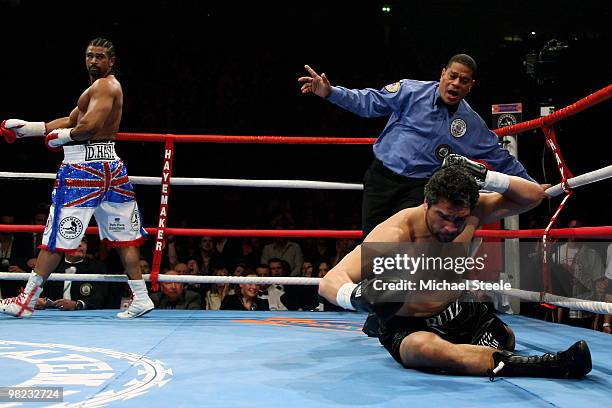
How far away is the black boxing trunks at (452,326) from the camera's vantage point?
1.94 metres

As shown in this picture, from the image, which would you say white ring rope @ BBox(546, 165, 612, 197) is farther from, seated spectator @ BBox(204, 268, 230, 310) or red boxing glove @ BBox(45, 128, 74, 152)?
seated spectator @ BBox(204, 268, 230, 310)

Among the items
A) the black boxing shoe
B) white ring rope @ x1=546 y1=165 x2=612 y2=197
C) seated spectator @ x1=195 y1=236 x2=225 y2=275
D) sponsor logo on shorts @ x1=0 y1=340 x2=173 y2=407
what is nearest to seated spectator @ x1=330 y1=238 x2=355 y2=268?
seated spectator @ x1=195 y1=236 x2=225 y2=275

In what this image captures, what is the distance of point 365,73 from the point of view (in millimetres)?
7797

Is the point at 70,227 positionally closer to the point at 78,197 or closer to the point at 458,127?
the point at 78,197

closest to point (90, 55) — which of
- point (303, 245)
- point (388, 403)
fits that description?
point (388, 403)

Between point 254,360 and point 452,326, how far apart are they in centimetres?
58

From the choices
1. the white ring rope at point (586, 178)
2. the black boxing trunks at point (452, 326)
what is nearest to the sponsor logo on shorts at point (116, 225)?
the black boxing trunks at point (452, 326)

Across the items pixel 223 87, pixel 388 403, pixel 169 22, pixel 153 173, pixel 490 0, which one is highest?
pixel 490 0

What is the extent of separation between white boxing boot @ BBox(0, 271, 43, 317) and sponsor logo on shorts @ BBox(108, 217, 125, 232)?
1.21 feet

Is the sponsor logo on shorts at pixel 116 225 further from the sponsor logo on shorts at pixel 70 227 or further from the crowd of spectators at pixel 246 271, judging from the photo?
the crowd of spectators at pixel 246 271

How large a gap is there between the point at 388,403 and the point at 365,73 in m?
6.62

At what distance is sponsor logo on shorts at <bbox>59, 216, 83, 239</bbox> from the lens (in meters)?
3.00

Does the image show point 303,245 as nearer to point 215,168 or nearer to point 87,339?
point 215,168

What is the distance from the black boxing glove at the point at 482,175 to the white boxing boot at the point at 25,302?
193 cm
